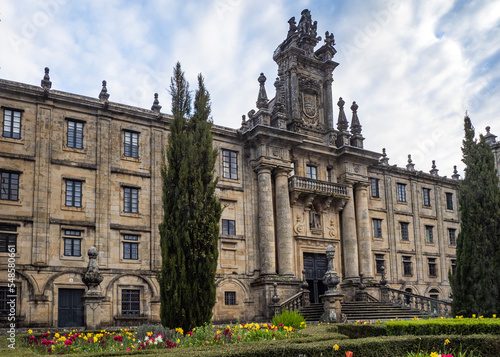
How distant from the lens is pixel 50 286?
25016 mm

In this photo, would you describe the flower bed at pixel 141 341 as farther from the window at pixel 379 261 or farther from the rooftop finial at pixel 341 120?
the window at pixel 379 261

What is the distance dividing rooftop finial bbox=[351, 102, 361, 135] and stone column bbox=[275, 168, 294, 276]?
736 centimetres

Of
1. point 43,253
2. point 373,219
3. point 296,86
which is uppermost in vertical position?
point 296,86

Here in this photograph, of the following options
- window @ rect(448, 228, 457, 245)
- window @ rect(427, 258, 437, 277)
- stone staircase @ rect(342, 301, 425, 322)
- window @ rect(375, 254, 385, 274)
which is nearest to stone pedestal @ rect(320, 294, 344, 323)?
stone staircase @ rect(342, 301, 425, 322)

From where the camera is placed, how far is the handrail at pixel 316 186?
32.7 meters

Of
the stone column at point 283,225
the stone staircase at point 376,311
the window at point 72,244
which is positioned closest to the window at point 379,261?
the stone staircase at point 376,311

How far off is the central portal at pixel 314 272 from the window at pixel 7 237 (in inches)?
673

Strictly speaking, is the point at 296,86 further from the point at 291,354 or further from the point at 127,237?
the point at 291,354

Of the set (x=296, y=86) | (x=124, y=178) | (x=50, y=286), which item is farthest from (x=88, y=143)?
(x=296, y=86)

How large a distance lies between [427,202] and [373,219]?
668 centimetres

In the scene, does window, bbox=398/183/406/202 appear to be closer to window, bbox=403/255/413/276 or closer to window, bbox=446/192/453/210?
window, bbox=403/255/413/276

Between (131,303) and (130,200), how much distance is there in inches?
218

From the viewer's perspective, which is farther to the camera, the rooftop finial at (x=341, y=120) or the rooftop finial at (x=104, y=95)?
the rooftop finial at (x=341, y=120)

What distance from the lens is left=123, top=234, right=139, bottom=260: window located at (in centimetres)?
2772
